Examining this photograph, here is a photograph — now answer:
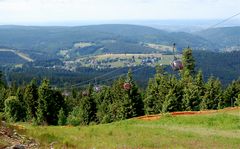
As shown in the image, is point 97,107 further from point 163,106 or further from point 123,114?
point 163,106

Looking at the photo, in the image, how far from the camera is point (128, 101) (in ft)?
262

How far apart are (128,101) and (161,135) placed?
52292 millimetres

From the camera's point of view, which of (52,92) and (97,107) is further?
(97,107)

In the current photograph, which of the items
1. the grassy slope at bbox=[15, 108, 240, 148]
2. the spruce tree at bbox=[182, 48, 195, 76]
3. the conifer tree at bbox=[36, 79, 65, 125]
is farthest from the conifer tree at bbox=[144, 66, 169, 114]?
the grassy slope at bbox=[15, 108, 240, 148]

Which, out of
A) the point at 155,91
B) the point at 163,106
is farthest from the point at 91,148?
the point at 155,91

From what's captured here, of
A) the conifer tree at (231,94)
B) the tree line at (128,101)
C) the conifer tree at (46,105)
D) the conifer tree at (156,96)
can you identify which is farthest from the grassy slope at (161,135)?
the conifer tree at (231,94)

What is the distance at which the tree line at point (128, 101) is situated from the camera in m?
79.4

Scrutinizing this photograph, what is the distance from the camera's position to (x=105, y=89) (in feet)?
328

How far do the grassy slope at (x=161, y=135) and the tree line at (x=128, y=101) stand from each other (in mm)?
40815

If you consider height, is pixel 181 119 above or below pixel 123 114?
above

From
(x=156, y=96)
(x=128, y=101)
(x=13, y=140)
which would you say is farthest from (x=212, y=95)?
(x=13, y=140)

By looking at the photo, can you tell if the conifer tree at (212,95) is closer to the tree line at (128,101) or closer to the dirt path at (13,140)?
the tree line at (128,101)

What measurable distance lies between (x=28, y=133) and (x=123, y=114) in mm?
57633

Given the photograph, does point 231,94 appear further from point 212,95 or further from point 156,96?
point 156,96
